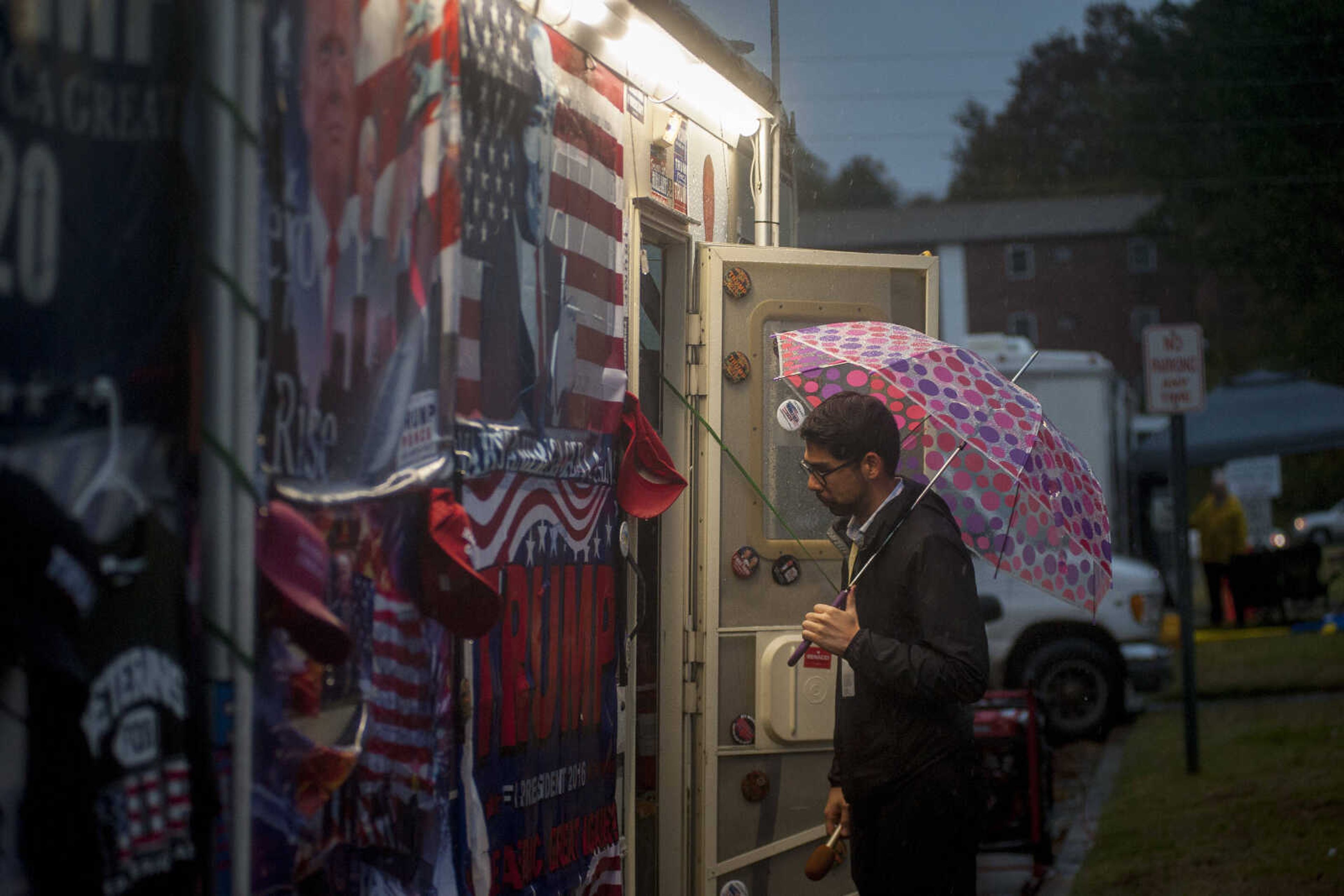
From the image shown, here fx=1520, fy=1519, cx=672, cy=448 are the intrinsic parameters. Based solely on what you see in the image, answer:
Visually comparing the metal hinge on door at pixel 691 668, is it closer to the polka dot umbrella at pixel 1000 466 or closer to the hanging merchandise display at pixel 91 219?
the polka dot umbrella at pixel 1000 466

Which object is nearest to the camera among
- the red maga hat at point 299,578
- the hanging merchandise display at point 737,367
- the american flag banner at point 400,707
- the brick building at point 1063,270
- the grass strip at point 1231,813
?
the red maga hat at point 299,578

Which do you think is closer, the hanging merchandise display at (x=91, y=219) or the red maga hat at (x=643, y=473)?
the hanging merchandise display at (x=91, y=219)

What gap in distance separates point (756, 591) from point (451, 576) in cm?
252

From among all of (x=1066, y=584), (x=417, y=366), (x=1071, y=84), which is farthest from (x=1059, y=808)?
(x=1071, y=84)

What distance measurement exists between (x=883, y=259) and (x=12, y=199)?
13.9 ft

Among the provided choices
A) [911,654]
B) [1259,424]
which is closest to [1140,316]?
[1259,424]

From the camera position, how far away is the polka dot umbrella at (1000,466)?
4.21 meters

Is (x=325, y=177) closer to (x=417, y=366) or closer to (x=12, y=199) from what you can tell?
Result: (x=417, y=366)

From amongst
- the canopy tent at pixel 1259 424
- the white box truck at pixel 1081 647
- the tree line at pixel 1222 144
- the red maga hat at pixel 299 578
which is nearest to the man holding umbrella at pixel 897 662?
the red maga hat at pixel 299 578

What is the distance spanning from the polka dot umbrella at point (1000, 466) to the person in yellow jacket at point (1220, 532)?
16.6m

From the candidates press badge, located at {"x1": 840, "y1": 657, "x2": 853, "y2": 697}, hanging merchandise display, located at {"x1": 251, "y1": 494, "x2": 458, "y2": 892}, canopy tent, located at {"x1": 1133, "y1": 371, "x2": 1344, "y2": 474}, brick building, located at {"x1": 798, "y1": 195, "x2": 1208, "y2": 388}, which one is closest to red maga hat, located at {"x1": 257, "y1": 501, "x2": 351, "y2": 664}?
hanging merchandise display, located at {"x1": 251, "y1": 494, "x2": 458, "y2": 892}

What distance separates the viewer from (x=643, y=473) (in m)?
Answer: 5.15

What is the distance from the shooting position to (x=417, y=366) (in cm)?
350

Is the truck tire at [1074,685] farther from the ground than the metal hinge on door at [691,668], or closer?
closer
